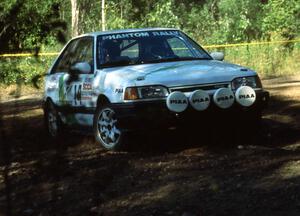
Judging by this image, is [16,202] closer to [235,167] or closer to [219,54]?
[235,167]

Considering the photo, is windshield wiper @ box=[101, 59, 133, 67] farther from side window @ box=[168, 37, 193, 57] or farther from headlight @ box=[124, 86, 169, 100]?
headlight @ box=[124, 86, 169, 100]

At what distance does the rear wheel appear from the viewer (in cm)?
805

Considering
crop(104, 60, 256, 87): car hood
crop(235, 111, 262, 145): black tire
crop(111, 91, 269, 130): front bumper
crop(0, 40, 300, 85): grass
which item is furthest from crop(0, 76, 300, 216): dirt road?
crop(0, 40, 300, 85): grass

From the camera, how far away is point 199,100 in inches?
303

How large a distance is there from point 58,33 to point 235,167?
9.13 ft

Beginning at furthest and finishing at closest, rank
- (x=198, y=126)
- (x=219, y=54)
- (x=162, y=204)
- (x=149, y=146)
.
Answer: (x=219, y=54) → (x=149, y=146) → (x=198, y=126) → (x=162, y=204)

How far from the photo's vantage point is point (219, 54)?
9.23 meters

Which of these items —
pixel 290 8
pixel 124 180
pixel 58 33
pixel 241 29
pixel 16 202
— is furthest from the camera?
pixel 241 29

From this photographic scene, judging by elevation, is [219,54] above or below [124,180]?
above

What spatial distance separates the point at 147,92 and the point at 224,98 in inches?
34.7

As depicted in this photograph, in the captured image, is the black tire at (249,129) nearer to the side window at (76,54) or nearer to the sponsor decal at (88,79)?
the sponsor decal at (88,79)

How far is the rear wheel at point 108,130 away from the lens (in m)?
8.05

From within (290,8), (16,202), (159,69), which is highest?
(290,8)

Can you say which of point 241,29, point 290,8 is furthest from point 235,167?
point 241,29
